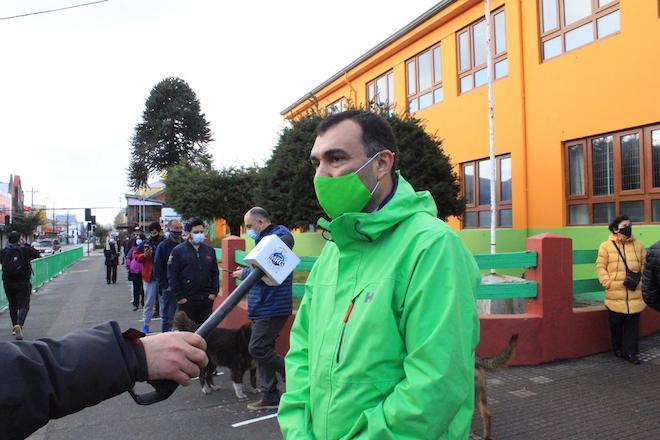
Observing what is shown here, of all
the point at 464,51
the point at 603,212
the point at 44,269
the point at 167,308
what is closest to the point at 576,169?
the point at 603,212

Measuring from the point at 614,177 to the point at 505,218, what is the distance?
130 inches

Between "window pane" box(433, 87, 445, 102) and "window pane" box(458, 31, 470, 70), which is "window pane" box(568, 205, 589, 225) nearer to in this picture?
"window pane" box(458, 31, 470, 70)

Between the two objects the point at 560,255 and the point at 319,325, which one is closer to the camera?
the point at 319,325

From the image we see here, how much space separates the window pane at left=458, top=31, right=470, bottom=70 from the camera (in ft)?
47.7

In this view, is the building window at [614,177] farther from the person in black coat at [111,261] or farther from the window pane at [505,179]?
the person in black coat at [111,261]

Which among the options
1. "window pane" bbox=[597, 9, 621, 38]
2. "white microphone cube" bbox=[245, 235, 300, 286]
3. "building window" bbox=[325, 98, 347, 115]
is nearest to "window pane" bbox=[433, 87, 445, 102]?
"building window" bbox=[325, 98, 347, 115]

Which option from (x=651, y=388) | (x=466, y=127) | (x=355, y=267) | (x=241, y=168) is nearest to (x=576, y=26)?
(x=466, y=127)

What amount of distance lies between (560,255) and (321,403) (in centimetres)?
565

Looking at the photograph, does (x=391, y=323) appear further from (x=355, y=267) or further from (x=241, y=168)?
(x=241, y=168)

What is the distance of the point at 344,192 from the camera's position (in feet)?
6.81

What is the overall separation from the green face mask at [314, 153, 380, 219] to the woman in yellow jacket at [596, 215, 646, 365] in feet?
18.6

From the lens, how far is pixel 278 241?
206 centimetres

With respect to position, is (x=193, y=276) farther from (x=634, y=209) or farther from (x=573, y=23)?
(x=573, y=23)

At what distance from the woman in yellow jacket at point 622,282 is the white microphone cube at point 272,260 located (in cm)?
590
